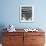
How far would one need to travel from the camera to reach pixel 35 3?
4.03 m

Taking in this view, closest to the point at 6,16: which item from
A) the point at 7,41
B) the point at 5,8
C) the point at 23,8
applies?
the point at 5,8

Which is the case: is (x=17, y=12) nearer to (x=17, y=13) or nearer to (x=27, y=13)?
(x=17, y=13)

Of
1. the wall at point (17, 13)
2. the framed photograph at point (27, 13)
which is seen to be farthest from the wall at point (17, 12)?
the framed photograph at point (27, 13)

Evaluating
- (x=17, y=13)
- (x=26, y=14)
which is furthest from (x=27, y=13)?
(x=17, y=13)

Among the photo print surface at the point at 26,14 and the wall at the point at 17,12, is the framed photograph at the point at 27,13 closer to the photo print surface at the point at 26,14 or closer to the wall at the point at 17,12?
the photo print surface at the point at 26,14

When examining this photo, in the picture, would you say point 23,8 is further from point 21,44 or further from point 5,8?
point 21,44

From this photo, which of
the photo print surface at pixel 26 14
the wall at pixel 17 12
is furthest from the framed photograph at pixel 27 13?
the wall at pixel 17 12

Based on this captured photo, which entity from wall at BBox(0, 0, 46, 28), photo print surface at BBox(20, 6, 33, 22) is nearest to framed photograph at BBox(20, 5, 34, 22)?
photo print surface at BBox(20, 6, 33, 22)

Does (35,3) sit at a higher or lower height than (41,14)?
higher

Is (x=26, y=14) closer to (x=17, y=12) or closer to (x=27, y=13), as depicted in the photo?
(x=27, y=13)

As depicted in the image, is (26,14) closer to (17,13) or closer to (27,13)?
(27,13)

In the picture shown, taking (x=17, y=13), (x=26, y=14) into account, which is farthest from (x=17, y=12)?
(x=26, y=14)

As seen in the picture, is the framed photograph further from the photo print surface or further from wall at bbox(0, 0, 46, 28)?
wall at bbox(0, 0, 46, 28)

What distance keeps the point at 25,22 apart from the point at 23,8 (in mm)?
457
